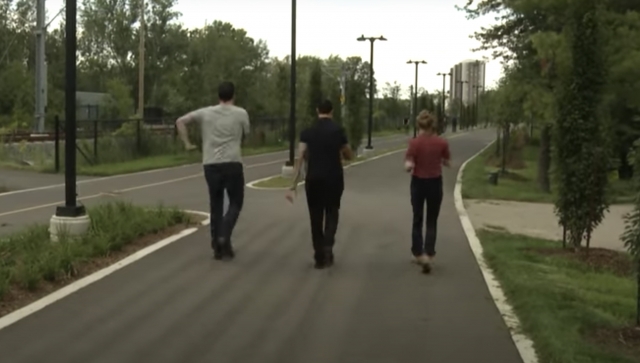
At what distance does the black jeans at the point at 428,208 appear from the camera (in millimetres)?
9609

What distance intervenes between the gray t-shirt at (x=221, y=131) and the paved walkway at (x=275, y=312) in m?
1.10

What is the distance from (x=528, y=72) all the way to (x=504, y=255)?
18530 mm

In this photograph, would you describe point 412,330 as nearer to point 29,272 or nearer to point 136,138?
point 29,272

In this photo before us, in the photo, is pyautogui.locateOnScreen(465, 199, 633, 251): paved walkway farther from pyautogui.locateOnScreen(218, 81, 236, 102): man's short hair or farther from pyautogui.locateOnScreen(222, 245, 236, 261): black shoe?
pyautogui.locateOnScreen(218, 81, 236, 102): man's short hair

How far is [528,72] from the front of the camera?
91.9ft

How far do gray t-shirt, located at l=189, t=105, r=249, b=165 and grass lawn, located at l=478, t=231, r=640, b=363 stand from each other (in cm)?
302

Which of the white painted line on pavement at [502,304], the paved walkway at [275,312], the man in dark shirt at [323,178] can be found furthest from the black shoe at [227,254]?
the white painted line on pavement at [502,304]

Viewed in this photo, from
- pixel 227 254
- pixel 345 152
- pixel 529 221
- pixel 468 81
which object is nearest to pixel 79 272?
pixel 227 254

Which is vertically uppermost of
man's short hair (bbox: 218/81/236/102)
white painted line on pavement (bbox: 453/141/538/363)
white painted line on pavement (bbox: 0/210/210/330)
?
man's short hair (bbox: 218/81/236/102)

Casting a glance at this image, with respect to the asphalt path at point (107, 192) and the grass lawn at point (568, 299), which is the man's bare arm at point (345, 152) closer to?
the grass lawn at point (568, 299)

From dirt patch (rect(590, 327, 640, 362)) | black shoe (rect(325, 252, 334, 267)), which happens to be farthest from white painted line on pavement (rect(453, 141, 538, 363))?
black shoe (rect(325, 252, 334, 267))

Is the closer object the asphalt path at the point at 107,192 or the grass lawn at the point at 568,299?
the grass lawn at the point at 568,299

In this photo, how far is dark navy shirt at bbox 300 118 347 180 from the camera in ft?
30.9

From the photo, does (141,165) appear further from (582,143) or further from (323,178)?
(323,178)
